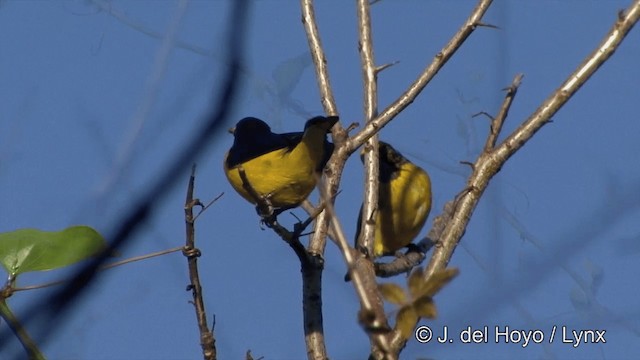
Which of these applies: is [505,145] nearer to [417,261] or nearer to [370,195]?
[370,195]

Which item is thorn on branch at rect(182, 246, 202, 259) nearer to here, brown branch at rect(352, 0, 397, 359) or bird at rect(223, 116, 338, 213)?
brown branch at rect(352, 0, 397, 359)

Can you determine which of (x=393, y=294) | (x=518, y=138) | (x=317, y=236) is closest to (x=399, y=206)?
(x=317, y=236)

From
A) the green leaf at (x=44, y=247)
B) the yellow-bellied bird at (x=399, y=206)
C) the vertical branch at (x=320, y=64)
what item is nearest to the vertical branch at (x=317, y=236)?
the vertical branch at (x=320, y=64)

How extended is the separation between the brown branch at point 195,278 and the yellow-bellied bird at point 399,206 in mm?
2802

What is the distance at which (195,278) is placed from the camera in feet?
4.78

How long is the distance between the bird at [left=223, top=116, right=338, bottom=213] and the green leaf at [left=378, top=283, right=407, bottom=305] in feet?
5.81

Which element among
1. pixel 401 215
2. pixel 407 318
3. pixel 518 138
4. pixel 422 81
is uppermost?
pixel 401 215

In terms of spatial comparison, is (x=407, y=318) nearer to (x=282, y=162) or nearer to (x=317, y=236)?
(x=317, y=236)

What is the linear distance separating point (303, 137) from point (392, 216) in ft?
5.48

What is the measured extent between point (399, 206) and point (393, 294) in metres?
3.49

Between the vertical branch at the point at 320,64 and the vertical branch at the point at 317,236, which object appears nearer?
the vertical branch at the point at 317,236

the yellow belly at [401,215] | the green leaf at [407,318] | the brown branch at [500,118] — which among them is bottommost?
the green leaf at [407,318]

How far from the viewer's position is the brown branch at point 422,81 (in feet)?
7.51

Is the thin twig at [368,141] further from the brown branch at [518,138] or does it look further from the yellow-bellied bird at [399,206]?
the yellow-bellied bird at [399,206]
